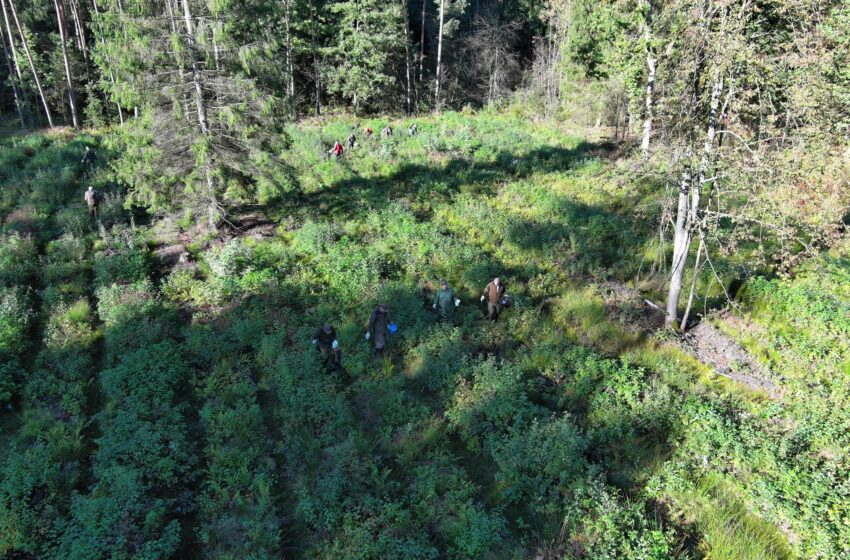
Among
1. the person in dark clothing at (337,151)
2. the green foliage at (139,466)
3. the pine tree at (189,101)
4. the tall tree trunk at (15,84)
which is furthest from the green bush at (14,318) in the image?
the tall tree trunk at (15,84)

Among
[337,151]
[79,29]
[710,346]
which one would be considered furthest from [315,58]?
[710,346]

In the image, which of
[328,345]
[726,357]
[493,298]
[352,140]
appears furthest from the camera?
[352,140]

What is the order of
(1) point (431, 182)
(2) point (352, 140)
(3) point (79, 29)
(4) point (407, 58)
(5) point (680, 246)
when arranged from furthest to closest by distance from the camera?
(4) point (407, 58) < (3) point (79, 29) < (2) point (352, 140) < (1) point (431, 182) < (5) point (680, 246)

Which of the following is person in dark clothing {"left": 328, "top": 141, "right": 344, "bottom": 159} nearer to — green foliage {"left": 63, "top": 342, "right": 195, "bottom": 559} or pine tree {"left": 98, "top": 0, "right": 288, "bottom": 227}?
pine tree {"left": 98, "top": 0, "right": 288, "bottom": 227}

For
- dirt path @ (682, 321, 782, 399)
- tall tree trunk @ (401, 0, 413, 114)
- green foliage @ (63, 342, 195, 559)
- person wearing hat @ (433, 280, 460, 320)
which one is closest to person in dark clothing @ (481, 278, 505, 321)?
person wearing hat @ (433, 280, 460, 320)

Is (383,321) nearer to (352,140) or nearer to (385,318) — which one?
(385,318)

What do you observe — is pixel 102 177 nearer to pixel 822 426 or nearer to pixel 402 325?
pixel 402 325

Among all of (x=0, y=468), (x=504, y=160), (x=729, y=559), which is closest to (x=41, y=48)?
(x=504, y=160)
